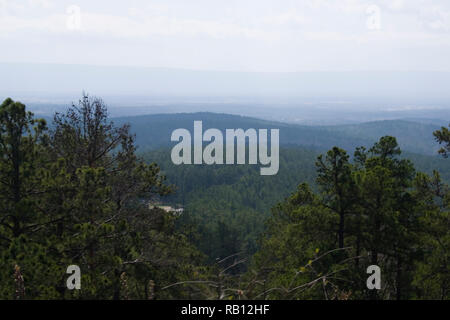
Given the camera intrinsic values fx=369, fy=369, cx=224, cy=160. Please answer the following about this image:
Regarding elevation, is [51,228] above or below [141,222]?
above

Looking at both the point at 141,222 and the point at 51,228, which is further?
the point at 141,222

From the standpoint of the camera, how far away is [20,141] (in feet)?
27.6

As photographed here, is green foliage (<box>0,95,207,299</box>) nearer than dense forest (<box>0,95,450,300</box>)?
Yes

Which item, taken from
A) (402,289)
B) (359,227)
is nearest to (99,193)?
(359,227)

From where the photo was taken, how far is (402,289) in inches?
501

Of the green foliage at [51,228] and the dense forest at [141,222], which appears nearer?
the green foliage at [51,228]
